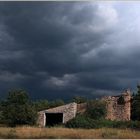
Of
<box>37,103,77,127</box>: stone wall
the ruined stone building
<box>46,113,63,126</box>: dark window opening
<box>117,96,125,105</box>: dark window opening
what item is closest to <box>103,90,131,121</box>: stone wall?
the ruined stone building

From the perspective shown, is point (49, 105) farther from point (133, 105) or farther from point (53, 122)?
point (133, 105)

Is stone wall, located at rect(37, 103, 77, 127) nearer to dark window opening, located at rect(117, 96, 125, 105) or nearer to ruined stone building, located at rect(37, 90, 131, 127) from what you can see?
ruined stone building, located at rect(37, 90, 131, 127)

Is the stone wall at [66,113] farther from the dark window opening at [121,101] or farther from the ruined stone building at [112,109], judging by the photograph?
the dark window opening at [121,101]

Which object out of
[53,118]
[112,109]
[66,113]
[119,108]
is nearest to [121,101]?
[119,108]

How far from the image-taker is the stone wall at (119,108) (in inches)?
1287

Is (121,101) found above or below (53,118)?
above

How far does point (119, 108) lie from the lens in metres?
32.9

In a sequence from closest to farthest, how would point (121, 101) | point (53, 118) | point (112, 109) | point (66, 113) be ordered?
point (112, 109) < point (121, 101) < point (66, 113) < point (53, 118)

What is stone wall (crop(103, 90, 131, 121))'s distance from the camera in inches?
1287

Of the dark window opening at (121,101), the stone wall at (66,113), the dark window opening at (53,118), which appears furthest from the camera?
the dark window opening at (53,118)

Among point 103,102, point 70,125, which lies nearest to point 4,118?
point 70,125

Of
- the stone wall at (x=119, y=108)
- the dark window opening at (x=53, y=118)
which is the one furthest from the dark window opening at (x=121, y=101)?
the dark window opening at (x=53, y=118)

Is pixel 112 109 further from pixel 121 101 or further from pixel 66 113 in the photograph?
pixel 66 113

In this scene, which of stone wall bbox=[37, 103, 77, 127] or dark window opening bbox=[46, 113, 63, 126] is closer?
stone wall bbox=[37, 103, 77, 127]
